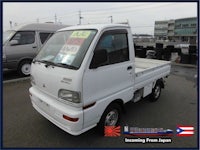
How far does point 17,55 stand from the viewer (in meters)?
7.16

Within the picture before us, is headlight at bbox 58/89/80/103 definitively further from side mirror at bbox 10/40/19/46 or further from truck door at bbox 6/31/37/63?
side mirror at bbox 10/40/19/46

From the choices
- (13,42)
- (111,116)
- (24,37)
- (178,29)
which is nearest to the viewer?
(111,116)

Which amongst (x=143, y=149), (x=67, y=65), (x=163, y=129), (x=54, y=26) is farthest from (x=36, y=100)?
(x=54, y=26)

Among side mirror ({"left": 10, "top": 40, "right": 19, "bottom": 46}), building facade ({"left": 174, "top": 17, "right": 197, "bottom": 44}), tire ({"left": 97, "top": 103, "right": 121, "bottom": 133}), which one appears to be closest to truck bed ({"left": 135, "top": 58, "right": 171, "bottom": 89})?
tire ({"left": 97, "top": 103, "right": 121, "bottom": 133})

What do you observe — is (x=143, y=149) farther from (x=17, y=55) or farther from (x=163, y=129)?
A: (x=17, y=55)

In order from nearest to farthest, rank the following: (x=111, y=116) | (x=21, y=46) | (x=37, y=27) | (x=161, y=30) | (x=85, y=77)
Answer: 1. (x=85, y=77)
2. (x=111, y=116)
3. (x=21, y=46)
4. (x=37, y=27)
5. (x=161, y=30)

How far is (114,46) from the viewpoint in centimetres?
321

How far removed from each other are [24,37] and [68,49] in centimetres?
533

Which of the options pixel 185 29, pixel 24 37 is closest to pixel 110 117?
pixel 24 37

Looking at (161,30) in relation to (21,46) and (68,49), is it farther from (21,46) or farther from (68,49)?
(68,49)

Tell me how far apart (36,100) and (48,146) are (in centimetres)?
86

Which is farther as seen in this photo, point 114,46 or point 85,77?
point 114,46

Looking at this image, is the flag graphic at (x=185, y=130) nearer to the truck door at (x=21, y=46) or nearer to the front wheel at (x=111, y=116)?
the front wheel at (x=111, y=116)

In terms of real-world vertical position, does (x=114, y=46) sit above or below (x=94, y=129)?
above
